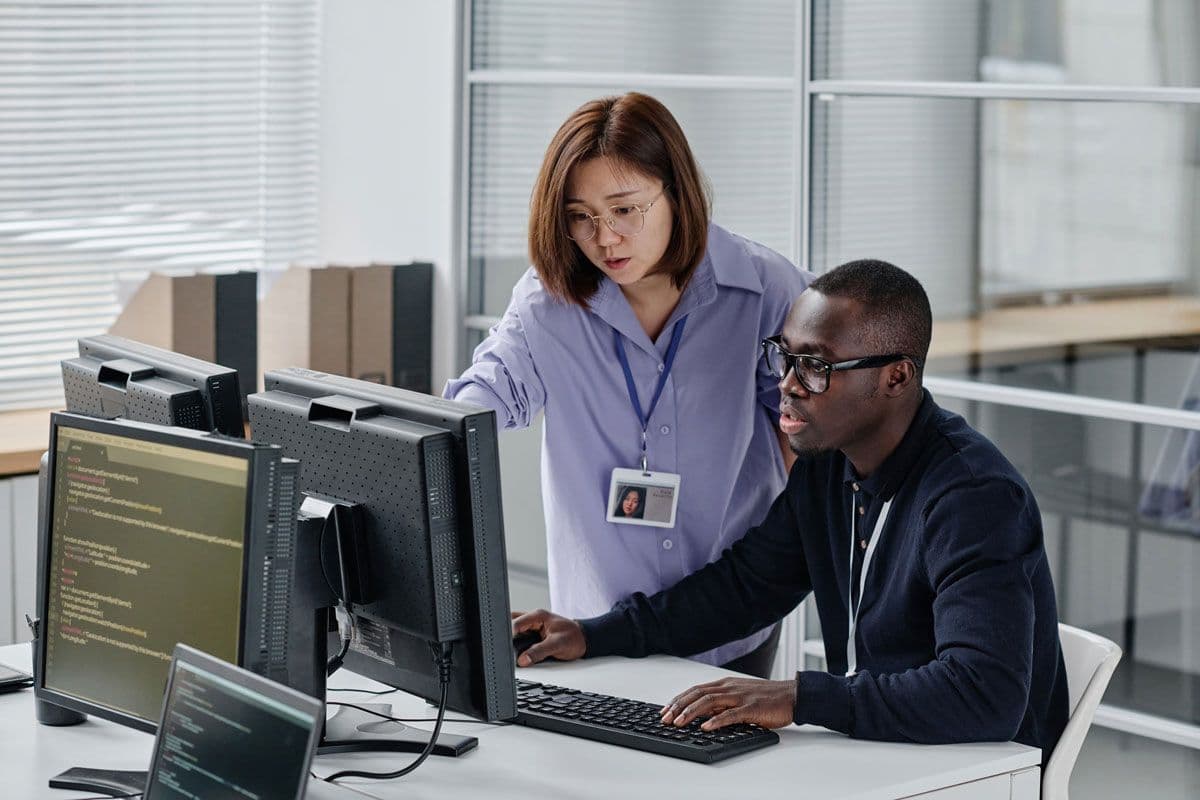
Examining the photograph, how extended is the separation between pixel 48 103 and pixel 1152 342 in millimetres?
2812

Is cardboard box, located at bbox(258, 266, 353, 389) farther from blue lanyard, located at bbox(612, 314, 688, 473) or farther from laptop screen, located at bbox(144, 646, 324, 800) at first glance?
laptop screen, located at bbox(144, 646, 324, 800)

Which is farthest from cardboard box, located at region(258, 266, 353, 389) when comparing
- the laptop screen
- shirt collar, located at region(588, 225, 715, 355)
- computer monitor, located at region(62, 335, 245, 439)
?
the laptop screen

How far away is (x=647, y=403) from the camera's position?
8.47 ft

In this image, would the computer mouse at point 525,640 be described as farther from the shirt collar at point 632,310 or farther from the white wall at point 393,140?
the white wall at point 393,140

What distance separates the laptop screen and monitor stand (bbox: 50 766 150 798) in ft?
0.64

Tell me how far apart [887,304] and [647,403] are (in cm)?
53

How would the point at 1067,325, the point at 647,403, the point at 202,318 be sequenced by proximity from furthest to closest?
the point at 202,318 < the point at 1067,325 < the point at 647,403

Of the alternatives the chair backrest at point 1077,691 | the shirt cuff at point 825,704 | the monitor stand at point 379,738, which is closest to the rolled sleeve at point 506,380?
the monitor stand at point 379,738

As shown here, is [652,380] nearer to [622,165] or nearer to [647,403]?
[647,403]

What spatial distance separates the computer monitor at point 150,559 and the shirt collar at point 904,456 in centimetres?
83

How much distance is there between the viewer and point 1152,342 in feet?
10.4

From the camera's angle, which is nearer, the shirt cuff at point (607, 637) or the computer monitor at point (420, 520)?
the computer monitor at point (420, 520)

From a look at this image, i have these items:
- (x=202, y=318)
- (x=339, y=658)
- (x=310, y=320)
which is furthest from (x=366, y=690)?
(x=310, y=320)

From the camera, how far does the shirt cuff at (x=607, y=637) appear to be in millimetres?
2396
